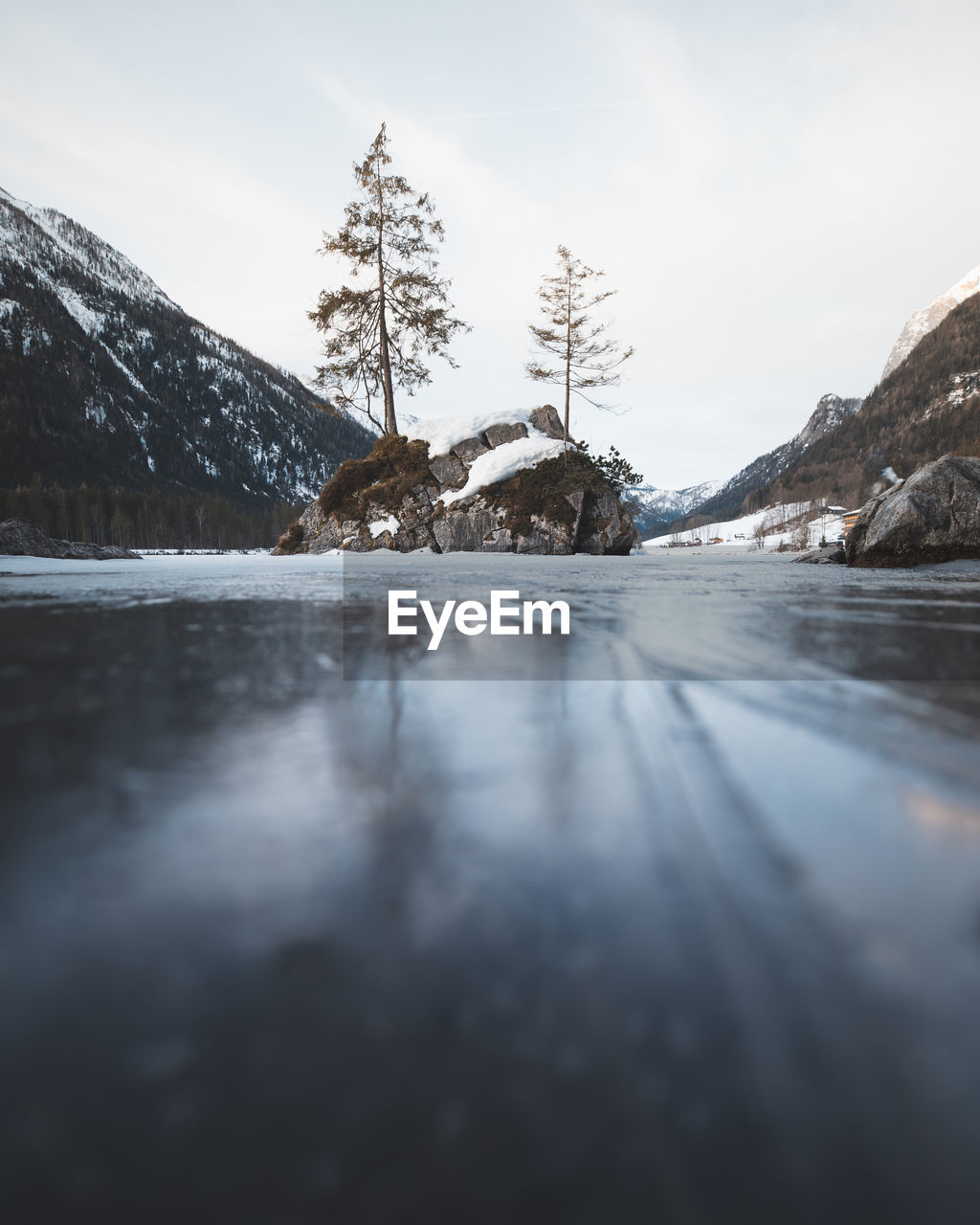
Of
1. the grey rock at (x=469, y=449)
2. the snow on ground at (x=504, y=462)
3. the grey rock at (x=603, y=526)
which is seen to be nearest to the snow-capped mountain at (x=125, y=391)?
the grey rock at (x=469, y=449)

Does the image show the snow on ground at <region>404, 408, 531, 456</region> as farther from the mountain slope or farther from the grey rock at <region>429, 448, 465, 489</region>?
the mountain slope

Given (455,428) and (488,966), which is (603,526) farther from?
(488,966)

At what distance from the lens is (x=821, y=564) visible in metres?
8.93

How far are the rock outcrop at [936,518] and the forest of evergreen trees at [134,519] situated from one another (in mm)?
69020

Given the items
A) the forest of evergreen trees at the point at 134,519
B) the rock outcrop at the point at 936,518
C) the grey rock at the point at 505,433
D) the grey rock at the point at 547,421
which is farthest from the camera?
the forest of evergreen trees at the point at 134,519

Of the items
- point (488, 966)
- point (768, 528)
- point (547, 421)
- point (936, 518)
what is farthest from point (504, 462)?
point (768, 528)

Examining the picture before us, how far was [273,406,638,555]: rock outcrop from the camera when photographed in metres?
13.5

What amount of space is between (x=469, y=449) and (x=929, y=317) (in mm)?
221805

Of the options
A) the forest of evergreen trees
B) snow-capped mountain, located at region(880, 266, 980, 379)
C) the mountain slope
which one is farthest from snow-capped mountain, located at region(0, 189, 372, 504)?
snow-capped mountain, located at region(880, 266, 980, 379)

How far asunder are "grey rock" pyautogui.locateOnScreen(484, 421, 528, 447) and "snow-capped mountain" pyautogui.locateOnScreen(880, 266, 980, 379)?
19654cm

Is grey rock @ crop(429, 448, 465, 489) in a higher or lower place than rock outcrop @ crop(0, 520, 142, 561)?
higher

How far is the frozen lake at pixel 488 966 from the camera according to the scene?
0.41 m

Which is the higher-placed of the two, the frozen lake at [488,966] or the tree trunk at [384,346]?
the tree trunk at [384,346]
